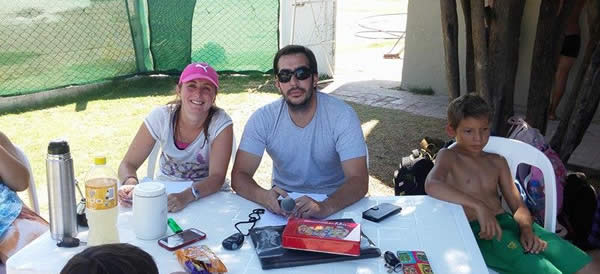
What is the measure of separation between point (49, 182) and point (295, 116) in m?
1.36

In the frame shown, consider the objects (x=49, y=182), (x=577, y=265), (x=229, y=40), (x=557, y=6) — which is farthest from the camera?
(x=229, y=40)

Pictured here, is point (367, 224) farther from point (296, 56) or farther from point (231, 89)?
point (231, 89)

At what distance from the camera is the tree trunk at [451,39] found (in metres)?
4.96

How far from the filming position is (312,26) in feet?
29.5

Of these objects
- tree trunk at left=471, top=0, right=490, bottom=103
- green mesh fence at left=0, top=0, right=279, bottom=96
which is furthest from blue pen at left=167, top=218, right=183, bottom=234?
green mesh fence at left=0, top=0, right=279, bottom=96

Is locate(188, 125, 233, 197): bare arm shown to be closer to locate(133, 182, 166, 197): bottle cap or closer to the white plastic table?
the white plastic table

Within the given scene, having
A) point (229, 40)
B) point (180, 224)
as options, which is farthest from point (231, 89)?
point (180, 224)

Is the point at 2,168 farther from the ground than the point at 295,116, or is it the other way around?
the point at 295,116

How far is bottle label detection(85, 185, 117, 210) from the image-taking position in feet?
6.50

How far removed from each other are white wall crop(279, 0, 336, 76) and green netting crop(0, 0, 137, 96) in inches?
92.3

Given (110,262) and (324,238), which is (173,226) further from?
(110,262)

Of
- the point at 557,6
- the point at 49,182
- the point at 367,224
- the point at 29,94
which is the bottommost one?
the point at 29,94

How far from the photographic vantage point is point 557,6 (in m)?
4.65

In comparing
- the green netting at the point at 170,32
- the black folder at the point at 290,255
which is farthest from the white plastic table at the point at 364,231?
the green netting at the point at 170,32
